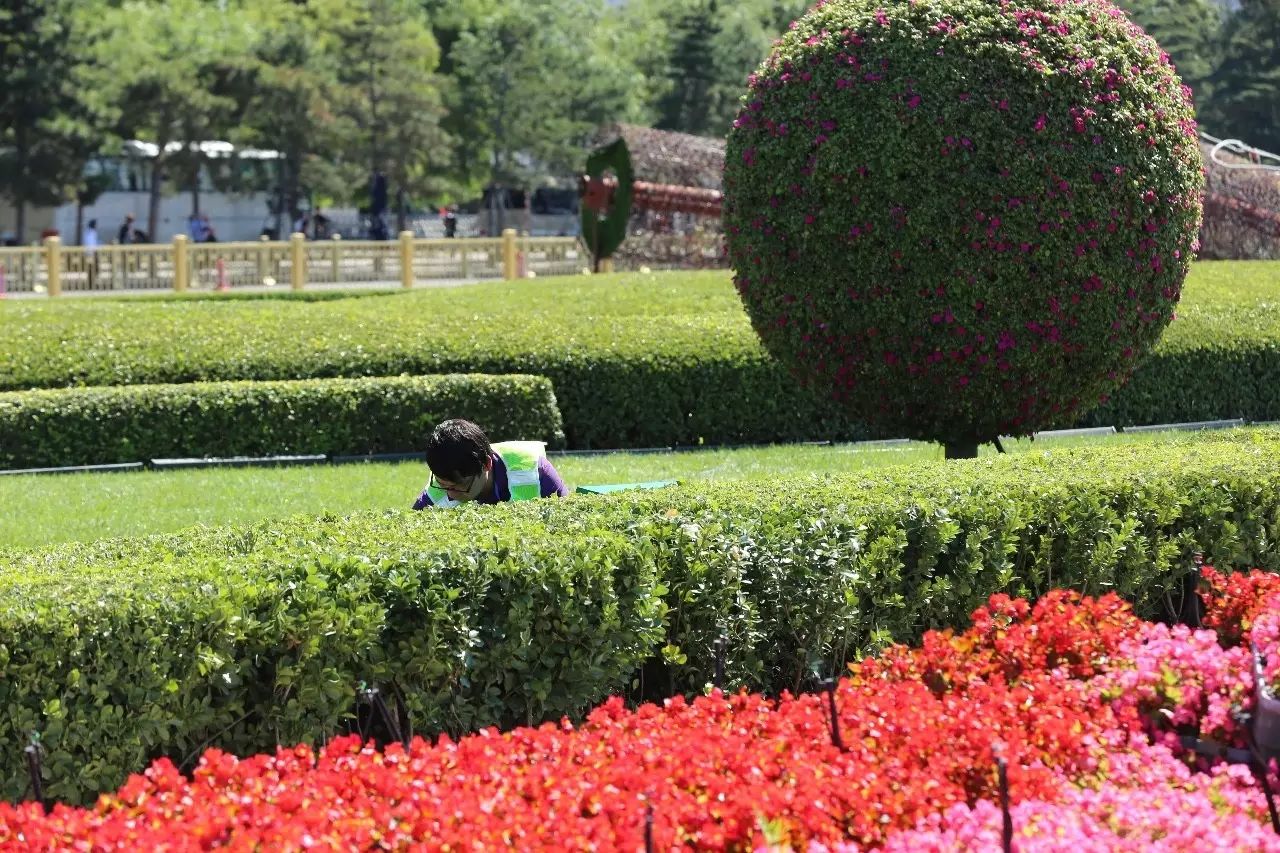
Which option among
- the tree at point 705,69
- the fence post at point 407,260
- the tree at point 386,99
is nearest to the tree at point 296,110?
the tree at point 386,99

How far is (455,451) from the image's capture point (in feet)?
21.3

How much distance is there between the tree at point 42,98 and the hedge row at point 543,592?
113ft

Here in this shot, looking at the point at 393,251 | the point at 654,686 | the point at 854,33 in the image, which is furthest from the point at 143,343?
the point at 393,251

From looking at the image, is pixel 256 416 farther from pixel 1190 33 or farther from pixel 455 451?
pixel 1190 33

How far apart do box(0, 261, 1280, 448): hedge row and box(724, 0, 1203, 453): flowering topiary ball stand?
382 cm

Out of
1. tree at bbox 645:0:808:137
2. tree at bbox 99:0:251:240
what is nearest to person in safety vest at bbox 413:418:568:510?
tree at bbox 99:0:251:240

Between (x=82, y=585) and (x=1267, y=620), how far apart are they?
3494 millimetres

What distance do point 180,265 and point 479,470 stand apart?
23011mm

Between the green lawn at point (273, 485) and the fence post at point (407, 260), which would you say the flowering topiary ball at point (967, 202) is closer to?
the green lawn at point (273, 485)

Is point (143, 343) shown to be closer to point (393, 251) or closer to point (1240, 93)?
point (393, 251)

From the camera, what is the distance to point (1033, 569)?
636cm

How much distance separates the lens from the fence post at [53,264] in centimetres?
2730

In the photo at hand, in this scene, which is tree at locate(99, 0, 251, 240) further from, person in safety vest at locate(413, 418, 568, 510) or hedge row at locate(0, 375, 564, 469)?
person in safety vest at locate(413, 418, 568, 510)

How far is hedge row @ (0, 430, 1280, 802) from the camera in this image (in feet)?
14.9
